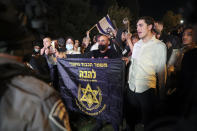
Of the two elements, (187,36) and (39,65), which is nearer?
(187,36)

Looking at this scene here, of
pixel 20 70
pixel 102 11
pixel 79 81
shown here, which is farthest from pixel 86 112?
pixel 102 11

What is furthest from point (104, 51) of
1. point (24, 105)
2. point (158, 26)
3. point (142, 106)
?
point (24, 105)

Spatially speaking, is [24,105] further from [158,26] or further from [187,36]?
[158,26]

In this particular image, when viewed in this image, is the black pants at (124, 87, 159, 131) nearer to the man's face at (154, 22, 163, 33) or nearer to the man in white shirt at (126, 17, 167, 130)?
the man in white shirt at (126, 17, 167, 130)

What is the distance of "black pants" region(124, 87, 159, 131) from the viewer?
3.42 meters

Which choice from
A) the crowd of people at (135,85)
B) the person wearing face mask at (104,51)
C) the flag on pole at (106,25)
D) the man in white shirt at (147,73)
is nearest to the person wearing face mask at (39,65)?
the crowd of people at (135,85)

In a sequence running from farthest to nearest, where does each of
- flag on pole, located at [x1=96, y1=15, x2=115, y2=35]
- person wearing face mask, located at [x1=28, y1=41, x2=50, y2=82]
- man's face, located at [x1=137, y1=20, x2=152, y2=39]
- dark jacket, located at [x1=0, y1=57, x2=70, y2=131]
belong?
1. flag on pole, located at [x1=96, y1=15, x2=115, y2=35]
2. person wearing face mask, located at [x1=28, y1=41, x2=50, y2=82]
3. man's face, located at [x1=137, y1=20, x2=152, y2=39]
4. dark jacket, located at [x1=0, y1=57, x2=70, y2=131]

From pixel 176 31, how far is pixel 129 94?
6.40 meters

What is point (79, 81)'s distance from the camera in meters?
4.43

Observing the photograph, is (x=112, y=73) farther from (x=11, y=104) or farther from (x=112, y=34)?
(x=112, y=34)

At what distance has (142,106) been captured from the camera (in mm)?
3430

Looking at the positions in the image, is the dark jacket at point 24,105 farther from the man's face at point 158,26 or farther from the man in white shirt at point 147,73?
the man's face at point 158,26

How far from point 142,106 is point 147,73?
2.00 feet

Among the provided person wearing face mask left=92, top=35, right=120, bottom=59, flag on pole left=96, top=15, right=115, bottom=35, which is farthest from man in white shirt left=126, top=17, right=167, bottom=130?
flag on pole left=96, top=15, right=115, bottom=35
